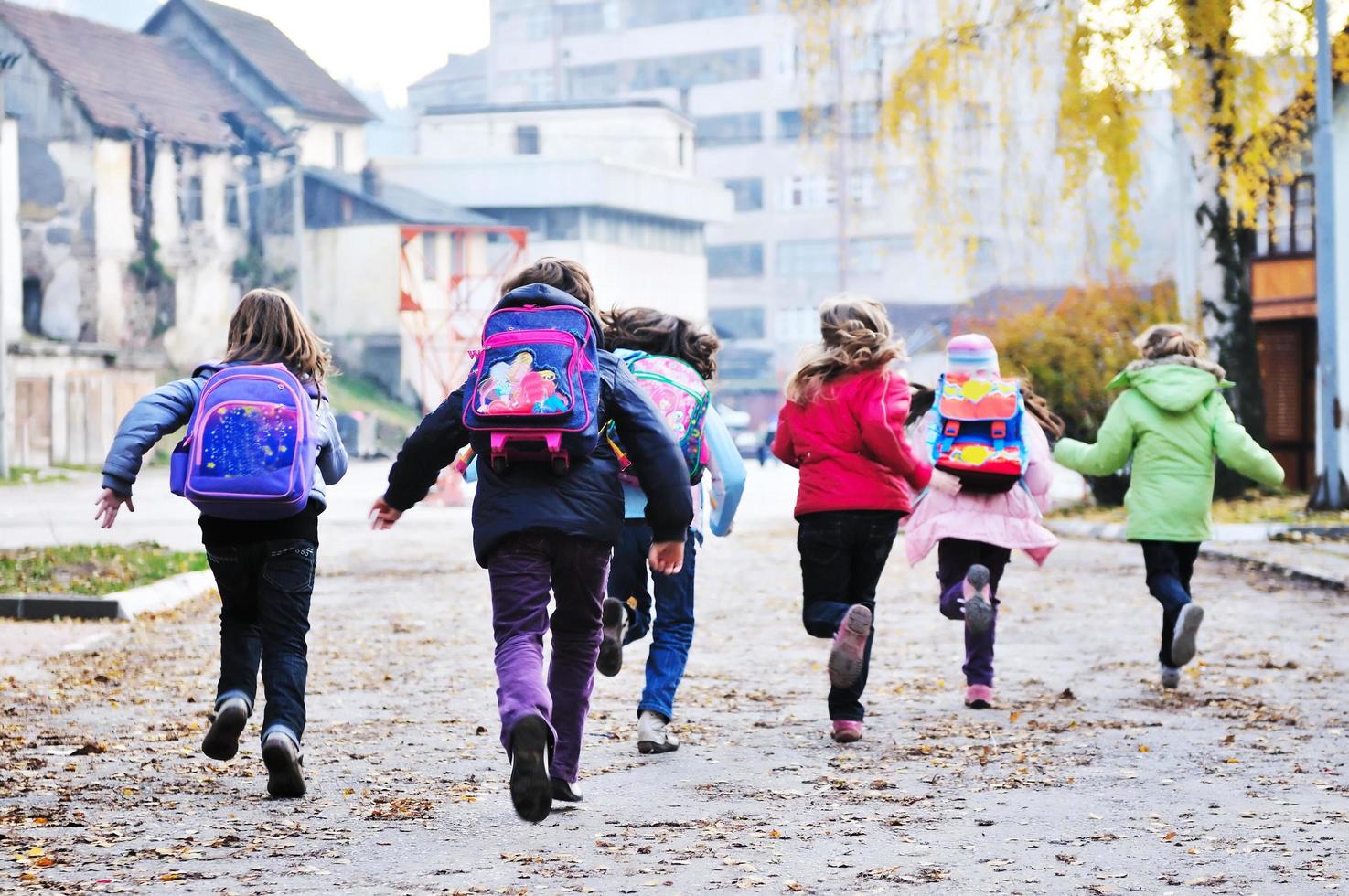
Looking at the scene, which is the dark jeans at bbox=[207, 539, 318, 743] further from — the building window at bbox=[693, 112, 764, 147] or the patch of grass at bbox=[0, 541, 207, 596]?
the building window at bbox=[693, 112, 764, 147]

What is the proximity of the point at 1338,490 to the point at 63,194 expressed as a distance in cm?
4047

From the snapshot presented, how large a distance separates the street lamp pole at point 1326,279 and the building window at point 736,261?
73.8 meters

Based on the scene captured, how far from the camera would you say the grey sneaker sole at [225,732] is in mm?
6137

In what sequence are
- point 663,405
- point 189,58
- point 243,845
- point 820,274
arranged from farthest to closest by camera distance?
1. point 820,274
2. point 189,58
3. point 663,405
4. point 243,845

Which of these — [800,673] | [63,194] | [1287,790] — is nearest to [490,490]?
[1287,790]

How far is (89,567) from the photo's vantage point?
1484 centimetres

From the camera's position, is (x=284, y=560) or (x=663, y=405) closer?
(x=284, y=560)

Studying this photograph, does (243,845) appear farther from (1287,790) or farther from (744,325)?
(744,325)

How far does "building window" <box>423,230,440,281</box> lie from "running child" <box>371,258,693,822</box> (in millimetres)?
59240

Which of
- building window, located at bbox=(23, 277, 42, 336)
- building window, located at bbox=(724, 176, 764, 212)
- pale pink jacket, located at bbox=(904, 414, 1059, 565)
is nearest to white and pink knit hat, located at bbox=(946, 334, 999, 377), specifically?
pale pink jacket, located at bbox=(904, 414, 1059, 565)

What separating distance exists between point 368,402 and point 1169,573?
53.1 m

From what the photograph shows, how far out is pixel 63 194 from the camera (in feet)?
172

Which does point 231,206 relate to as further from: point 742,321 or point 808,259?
point 808,259

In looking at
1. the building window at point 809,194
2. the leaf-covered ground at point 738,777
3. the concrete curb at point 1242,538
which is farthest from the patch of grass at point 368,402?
the leaf-covered ground at point 738,777
